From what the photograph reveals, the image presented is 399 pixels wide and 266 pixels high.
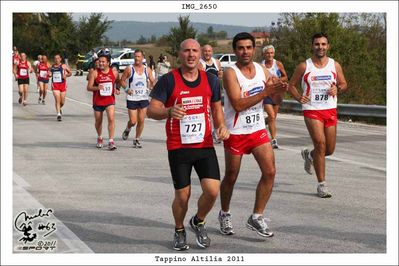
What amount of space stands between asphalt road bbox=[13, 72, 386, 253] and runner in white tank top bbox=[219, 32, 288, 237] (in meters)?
0.26

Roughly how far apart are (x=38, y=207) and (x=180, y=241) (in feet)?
9.10

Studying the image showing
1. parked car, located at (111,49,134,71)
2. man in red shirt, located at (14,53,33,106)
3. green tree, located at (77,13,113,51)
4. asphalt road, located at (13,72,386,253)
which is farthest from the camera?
green tree, located at (77,13,113,51)

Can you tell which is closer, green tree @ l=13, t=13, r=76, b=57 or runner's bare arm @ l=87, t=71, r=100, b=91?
runner's bare arm @ l=87, t=71, r=100, b=91

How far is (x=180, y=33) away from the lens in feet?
161

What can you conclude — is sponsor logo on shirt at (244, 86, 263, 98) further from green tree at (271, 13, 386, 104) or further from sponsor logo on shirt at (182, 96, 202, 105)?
green tree at (271, 13, 386, 104)

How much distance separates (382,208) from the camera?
891 cm

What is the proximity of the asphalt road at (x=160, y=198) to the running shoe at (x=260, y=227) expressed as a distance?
0.10 meters

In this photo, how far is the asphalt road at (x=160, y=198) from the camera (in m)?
7.24

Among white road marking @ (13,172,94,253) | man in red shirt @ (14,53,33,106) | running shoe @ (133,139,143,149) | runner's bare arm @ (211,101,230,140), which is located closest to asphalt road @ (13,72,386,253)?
white road marking @ (13,172,94,253)

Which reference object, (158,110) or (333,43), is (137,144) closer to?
(158,110)

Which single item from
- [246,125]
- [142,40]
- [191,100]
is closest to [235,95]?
[246,125]

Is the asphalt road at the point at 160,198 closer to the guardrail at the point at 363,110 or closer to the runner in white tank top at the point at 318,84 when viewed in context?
the runner in white tank top at the point at 318,84

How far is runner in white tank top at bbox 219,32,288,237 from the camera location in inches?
289

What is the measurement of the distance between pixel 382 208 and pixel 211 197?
9.38 feet
